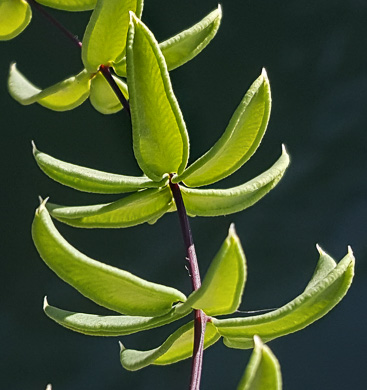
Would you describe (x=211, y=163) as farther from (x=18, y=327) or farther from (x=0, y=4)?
(x=18, y=327)

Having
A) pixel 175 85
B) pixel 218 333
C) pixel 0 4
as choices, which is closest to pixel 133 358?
pixel 218 333

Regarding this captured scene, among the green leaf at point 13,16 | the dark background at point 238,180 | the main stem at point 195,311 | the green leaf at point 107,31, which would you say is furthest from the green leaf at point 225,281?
the dark background at point 238,180

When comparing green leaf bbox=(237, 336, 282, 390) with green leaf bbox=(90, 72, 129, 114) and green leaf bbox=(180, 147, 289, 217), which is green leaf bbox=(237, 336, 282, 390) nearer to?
green leaf bbox=(180, 147, 289, 217)

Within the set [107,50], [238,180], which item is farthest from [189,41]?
[238,180]

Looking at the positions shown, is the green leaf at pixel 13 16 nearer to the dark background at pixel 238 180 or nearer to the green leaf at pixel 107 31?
the green leaf at pixel 107 31

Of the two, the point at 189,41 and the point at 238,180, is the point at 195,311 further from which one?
the point at 238,180

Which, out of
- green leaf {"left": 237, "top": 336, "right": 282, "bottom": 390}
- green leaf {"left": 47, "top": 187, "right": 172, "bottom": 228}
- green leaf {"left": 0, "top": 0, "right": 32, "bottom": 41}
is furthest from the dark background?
green leaf {"left": 237, "top": 336, "right": 282, "bottom": 390}
